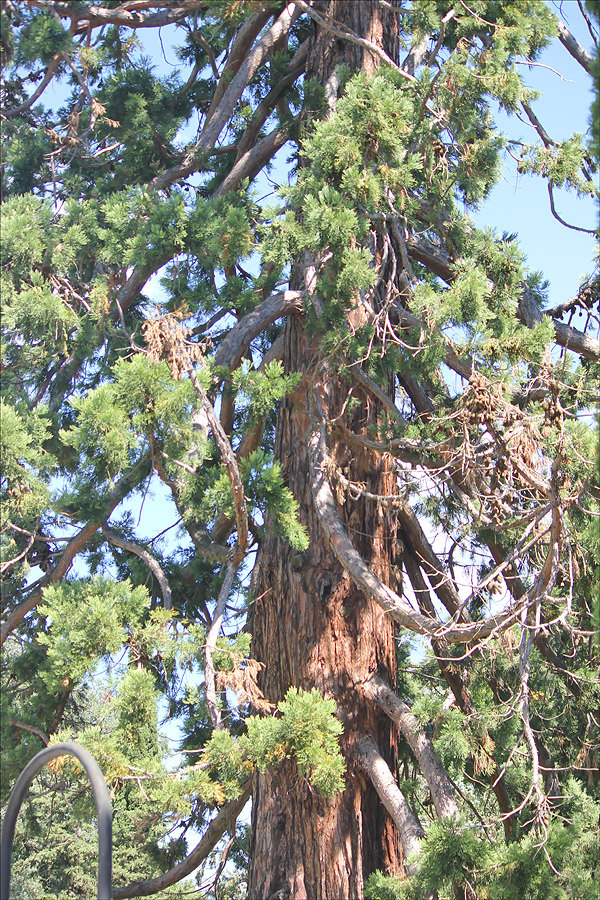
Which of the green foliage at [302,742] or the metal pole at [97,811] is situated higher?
the green foliage at [302,742]

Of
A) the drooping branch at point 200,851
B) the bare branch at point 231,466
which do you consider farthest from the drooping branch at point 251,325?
the drooping branch at point 200,851

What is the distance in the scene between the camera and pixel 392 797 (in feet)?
16.2

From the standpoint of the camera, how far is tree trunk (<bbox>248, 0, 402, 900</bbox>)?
509 cm

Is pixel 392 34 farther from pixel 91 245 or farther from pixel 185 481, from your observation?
pixel 185 481

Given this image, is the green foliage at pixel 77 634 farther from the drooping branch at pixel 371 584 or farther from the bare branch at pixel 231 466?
the drooping branch at pixel 371 584

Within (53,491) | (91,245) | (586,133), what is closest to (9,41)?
(91,245)

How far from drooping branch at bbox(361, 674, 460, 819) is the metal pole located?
6.84 feet

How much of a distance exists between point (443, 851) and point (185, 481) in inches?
86.6

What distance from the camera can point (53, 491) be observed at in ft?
17.3

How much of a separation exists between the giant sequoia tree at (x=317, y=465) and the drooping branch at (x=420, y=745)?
2cm

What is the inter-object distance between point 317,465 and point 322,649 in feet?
3.55

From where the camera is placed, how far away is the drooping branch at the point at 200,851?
18.0ft

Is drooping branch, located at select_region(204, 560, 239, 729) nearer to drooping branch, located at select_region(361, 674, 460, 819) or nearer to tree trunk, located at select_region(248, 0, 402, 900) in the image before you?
tree trunk, located at select_region(248, 0, 402, 900)

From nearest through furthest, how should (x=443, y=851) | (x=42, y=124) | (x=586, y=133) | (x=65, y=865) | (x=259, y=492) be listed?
(x=443, y=851), (x=259, y=492), (x=586, y=133), (x=42, y=124), (x=65, y=865)
